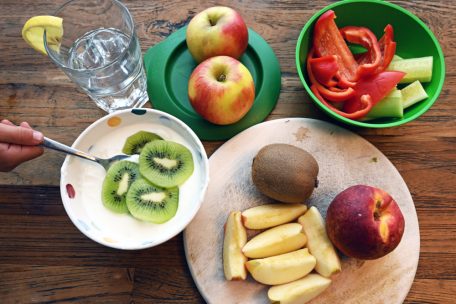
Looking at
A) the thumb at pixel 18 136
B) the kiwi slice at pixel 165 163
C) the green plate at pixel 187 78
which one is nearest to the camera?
the thumb at pixel 18 136

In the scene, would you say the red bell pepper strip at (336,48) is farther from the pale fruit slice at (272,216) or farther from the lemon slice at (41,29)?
the lemon slice at (41,29)

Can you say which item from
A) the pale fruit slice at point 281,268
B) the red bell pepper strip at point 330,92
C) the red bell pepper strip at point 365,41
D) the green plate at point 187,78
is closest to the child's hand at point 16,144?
the green plate at point 187,78

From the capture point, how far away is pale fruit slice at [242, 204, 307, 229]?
37.5 inches

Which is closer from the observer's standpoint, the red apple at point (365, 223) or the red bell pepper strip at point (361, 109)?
the red apple at point (365, 223)

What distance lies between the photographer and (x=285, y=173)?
0.91m

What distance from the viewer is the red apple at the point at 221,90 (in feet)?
3.11

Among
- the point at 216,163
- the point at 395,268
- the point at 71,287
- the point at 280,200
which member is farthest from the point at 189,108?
the point at 395,268

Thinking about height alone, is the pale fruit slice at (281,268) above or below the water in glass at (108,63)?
below

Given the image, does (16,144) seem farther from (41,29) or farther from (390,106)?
(390,106)

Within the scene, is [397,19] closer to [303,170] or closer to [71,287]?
[303,170]

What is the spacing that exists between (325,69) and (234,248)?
1.53 feet

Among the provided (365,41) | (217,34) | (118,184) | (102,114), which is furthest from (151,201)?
(365,41)

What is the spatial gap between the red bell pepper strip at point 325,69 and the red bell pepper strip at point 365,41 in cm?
6

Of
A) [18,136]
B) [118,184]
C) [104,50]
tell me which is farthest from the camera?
[104,50]
